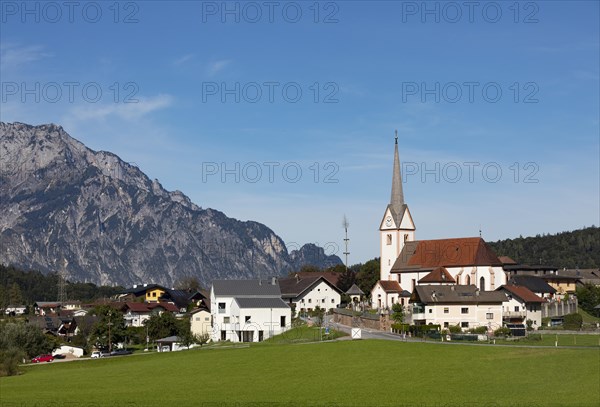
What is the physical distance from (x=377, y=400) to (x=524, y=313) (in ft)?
198

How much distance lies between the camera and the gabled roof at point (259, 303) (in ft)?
310

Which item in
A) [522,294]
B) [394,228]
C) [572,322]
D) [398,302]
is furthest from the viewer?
[394,228]

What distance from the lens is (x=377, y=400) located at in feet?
126

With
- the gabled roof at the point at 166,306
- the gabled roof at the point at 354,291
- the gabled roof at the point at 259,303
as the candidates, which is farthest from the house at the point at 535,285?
the gabled roof at the point at 166,306

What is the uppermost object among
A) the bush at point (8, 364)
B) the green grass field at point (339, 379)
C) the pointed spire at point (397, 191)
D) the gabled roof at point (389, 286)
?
the pointed spire at point (397, 191)

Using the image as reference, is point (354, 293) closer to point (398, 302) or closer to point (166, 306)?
point (398, 302)

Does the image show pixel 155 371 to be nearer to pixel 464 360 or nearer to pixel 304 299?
pixel 464 360

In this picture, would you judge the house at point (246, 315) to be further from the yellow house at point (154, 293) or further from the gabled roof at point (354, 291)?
the yellow house at point (154, 293)

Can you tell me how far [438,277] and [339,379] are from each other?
67.6m

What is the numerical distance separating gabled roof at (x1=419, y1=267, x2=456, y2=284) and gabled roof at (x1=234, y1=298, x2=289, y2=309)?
84.5ft

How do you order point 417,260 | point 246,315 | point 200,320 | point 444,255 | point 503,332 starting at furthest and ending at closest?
point 417,260 → point 444,255 → point 200,320 → point 246,315 → point 503,332

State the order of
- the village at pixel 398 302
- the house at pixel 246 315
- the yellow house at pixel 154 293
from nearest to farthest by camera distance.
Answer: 1. the village at pixel 398 302
2. the house at pixel 246 315
3. the yellow house at pixel 154 293

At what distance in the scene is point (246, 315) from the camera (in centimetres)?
9425

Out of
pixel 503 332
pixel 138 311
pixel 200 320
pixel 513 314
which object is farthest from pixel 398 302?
pixel 138 311
